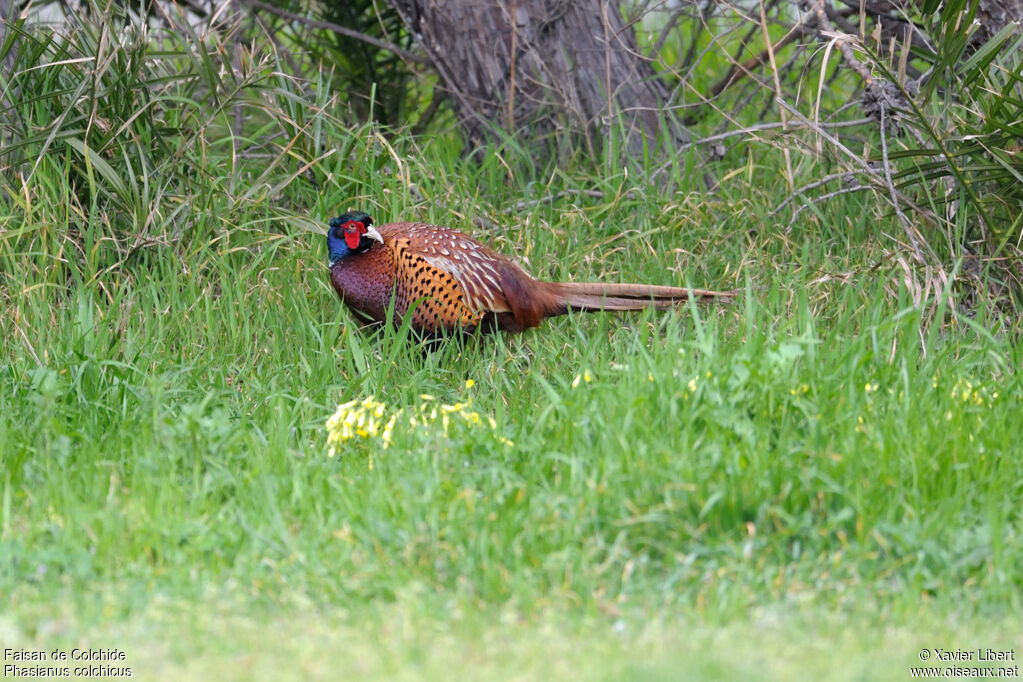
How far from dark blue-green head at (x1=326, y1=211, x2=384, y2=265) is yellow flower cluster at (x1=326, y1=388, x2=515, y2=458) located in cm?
119

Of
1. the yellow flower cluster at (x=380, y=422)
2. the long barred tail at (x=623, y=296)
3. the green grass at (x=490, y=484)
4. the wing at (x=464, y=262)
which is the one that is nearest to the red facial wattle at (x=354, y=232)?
the wing at (x=464, y=262)

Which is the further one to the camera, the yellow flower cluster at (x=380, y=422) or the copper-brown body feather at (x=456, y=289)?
the copper-brown body feather at (x=456, y=289)

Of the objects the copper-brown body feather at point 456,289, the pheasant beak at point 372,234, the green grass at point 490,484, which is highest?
the pheasant beak at point 372,234

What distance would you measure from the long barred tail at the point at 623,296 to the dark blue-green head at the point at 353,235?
0.77 m

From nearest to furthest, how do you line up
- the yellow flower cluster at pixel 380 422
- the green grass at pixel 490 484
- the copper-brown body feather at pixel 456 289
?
the green grass at pixel 490 484 → the yellow flower cluster at pixel 380 422 → the copper-brown body feather at pixel 456 289

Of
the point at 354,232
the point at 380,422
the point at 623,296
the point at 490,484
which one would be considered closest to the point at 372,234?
the point at 354,232

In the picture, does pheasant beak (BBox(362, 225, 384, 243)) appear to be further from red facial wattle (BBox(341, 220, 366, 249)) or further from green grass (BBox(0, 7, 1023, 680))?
green grass (BBox(0, 7, 1023, 680))

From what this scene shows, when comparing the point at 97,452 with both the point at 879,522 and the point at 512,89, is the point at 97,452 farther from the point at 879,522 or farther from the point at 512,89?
the point at 512,89

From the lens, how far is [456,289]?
4.64 metres

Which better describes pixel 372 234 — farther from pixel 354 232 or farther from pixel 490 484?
pixel 490 484

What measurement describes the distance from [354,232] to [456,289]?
463 mm

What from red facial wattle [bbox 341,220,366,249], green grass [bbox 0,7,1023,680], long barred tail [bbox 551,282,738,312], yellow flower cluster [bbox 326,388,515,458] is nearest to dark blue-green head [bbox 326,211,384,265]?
red facial wattle [bbox 341,220,366,249]

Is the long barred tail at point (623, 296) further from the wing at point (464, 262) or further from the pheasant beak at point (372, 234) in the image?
the pheasant beak at point (372, 234)

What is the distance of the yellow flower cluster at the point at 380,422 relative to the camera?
349cm
